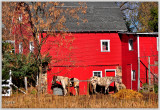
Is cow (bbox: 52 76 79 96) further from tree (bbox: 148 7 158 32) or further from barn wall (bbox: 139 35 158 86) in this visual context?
tree (bbox: 148 7 158 32)

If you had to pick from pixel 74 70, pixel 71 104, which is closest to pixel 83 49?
pixel 74 70

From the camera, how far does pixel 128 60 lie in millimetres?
24672

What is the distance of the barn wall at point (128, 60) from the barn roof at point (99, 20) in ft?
4.41

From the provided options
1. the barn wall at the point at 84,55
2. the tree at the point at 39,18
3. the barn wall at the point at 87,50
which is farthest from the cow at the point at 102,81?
the tree at the point at 39,18

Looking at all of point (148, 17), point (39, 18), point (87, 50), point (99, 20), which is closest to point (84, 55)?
point (87, 50)

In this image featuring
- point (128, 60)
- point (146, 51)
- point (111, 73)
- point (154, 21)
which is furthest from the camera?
point (154, 21)

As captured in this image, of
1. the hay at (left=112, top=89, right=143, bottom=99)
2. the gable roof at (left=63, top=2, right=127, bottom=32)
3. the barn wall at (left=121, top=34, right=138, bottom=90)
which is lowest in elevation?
the hay at (left=112, top=89, right=143, bottom=99)

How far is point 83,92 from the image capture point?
24.4m

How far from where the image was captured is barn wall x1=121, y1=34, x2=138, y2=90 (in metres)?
23.9

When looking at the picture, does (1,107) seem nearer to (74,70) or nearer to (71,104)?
(71,104)

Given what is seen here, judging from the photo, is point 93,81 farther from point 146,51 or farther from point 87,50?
point 146,51

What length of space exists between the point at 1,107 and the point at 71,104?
345 cm

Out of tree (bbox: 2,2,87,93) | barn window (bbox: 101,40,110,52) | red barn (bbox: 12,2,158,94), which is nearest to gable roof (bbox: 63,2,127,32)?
red barn (bbox: 12,2,158,94)

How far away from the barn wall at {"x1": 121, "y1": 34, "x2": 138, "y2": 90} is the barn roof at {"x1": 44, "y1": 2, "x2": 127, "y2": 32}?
1.35 metres
